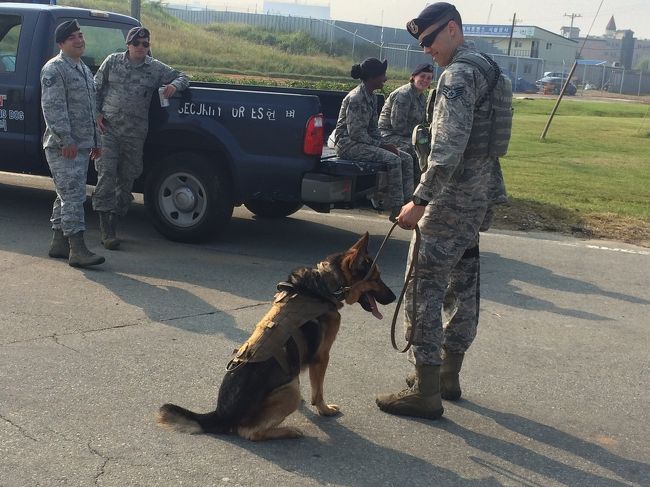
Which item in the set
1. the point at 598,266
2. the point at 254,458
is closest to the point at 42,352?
the point at 254,458

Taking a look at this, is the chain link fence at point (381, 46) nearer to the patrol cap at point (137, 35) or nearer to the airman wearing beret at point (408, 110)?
the airman wearing beret at point (408, 110)

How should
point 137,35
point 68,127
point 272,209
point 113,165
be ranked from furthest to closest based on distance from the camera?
1. point 272,209
2. point 113,165
3. point 137,35
4. point 68,127

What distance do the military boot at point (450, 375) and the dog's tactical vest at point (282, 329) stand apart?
814 mm

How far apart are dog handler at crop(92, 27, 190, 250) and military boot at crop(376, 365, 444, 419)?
401 centimetres

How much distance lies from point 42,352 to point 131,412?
3.46ft

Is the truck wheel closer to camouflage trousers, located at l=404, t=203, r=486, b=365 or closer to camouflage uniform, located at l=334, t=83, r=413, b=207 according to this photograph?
camouflage uniform, located at l=334, t=83, r=413, b=207

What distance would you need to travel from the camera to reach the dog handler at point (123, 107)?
7379 mm

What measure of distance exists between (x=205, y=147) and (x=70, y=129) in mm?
1277

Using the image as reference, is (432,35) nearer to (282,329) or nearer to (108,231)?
(282,329)

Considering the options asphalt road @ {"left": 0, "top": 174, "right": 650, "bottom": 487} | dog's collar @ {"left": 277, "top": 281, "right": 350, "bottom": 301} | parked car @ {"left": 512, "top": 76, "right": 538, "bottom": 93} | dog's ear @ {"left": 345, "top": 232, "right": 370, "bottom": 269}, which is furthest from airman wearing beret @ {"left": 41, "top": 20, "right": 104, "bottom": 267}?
parked car @ {"left": 512, "top": 76, "right": 538, "bottom": 93}

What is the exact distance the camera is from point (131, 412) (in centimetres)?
421

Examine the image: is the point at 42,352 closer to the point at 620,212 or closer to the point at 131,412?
the point at 131,412

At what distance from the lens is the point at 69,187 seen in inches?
272

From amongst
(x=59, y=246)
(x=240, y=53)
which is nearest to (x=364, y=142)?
(x=59, y=246)
